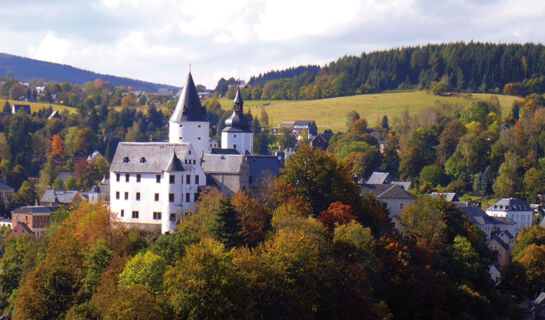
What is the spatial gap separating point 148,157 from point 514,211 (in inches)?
2140

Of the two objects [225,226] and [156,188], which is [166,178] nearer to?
[156,188]

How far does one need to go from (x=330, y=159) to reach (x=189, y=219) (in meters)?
14.2

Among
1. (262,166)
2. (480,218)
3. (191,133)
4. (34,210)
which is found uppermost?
(191,133)

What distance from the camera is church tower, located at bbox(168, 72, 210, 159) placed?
85.8 meters

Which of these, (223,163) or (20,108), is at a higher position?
(223,163)

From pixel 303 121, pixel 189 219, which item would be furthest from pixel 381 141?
pixel 189 219

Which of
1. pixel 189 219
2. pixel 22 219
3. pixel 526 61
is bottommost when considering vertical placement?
pixel 22 219

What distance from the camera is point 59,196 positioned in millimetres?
135250

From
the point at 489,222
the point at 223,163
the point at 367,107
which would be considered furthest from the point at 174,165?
the point at 367,107

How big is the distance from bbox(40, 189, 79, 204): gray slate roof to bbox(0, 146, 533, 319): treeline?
4530 cm

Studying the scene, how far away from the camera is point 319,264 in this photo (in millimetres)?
64188

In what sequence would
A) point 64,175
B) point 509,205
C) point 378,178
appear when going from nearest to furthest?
point 509,205, point 378,178, point 64,175

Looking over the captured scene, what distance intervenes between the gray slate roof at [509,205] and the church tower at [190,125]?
44.4 m

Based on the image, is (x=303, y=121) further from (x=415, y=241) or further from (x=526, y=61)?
(x=415, y=241)
